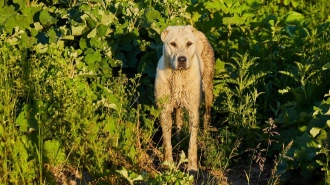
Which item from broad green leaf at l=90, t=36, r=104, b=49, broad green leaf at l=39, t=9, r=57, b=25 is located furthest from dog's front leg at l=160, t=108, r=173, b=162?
broad green leaf at l=39, t=9, r=57, b=25

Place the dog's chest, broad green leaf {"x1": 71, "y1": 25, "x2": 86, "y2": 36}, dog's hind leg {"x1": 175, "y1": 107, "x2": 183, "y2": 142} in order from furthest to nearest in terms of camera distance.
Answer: broad green leaf {"x1": 71, "y1": 25, "x2": 86, "y2": 36} < dog's hind leg {"x1": 175, "y1": 107, "x2": 183, "y2": 142} < the dog's chest

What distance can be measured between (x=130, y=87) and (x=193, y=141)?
991 millimetres

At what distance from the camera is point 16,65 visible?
21.6ft

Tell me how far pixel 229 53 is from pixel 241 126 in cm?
166

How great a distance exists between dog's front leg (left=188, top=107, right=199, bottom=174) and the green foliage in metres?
0.10

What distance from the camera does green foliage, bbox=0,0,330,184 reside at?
6.11 metres

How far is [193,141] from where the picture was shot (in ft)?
22.8

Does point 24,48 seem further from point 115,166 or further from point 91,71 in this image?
point 115,166

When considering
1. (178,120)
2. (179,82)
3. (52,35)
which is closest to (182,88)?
(179,82)

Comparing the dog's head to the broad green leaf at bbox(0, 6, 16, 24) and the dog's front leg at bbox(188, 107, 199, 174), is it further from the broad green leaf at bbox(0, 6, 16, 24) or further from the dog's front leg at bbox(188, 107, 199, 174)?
the broad green leaf at bbox(0, 6, 16, 24)

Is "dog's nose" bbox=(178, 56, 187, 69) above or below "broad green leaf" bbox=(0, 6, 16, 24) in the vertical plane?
below

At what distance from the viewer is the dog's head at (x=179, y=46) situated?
6.66 metres

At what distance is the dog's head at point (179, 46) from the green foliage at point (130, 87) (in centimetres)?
35

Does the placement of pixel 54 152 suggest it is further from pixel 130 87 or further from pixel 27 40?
pixel 27 40
